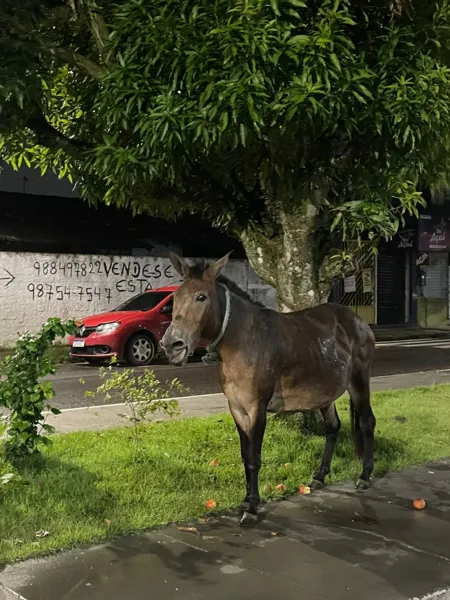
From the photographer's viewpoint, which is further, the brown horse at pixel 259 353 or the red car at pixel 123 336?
the red car at pixel 123 336

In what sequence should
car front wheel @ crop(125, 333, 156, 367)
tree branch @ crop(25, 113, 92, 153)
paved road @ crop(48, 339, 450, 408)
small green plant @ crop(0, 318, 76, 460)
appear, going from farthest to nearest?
car front wheel @ crop(125, 333, 156, 367) < paved road @ crop(48, 339, 450, 408) < tree branch @ crop(25, 113, 92, 153) < small green plant @ crop(0, 318, 76, 460)

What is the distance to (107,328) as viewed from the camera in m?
15.1

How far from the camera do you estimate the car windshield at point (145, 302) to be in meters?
16.2

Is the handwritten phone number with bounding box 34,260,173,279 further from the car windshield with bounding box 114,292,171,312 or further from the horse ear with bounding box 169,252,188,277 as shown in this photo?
the horse ear with bounding box 169,252,188,277

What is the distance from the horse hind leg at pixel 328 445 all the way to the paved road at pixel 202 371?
16.8 ft

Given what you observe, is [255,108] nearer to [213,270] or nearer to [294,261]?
[213,270]

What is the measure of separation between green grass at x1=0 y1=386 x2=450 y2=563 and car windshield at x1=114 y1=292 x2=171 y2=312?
309 inches

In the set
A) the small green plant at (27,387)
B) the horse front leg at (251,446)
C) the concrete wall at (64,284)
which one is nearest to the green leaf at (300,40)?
the horse front leg at (251,446)

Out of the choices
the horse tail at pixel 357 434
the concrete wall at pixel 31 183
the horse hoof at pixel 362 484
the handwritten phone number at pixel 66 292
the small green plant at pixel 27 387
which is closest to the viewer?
the small green plant at pixel 27 387

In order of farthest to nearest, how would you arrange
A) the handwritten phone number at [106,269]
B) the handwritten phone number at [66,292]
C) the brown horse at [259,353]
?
the handwritten phone number at [106,269], the handwritten phone number at [66,292], the brown horse at [259,353]

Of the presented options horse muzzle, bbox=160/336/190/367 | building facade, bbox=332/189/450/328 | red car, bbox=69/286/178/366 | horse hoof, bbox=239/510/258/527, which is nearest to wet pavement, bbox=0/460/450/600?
horse hoof, bbox=239/510/258/527

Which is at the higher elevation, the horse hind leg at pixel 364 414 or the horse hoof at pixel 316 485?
the horse hind leg at pixel 364 414

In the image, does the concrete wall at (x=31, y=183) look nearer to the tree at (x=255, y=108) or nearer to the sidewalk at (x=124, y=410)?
the sidewalk at (x=124, y=410)

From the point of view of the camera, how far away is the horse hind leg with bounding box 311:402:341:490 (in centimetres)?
598
